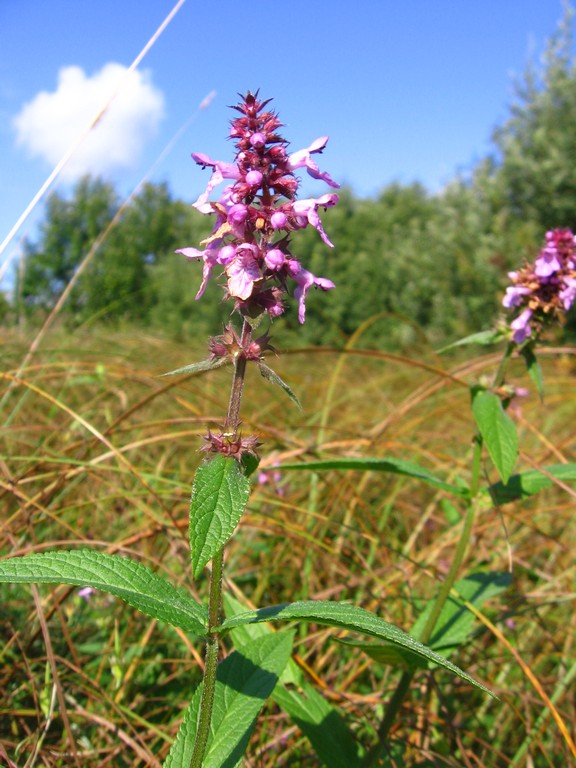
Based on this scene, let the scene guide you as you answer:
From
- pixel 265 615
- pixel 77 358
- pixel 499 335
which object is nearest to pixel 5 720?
pixel 265 615

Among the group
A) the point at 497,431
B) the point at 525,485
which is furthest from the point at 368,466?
the point at 525,485

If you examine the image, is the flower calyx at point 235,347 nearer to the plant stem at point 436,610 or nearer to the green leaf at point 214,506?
the green leaf at point 214,506

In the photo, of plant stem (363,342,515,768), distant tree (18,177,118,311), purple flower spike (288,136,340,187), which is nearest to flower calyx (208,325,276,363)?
purple flower spike (288,136,340,187)

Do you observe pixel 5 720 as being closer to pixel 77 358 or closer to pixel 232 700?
pixel 232 700

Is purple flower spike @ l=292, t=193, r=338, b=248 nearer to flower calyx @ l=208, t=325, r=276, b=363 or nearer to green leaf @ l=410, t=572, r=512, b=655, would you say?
flower calyx @ l=208, t=325, r=276, b=363

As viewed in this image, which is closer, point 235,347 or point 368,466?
point 235,347

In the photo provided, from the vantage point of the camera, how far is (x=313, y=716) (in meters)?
1.47

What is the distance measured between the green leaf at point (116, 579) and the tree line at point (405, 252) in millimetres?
3570

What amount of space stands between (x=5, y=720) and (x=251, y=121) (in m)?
1.48

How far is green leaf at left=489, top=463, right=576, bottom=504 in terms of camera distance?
172 cm

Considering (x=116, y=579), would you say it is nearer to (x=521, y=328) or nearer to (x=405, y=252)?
(x=521, y=328)

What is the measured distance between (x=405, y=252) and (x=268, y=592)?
16474 millimetres

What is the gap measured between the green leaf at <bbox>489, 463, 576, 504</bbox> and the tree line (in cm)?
312

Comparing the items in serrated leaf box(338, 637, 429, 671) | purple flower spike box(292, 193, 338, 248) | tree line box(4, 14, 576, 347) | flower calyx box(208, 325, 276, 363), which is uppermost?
tree line box(4, 14, 576, 347)
